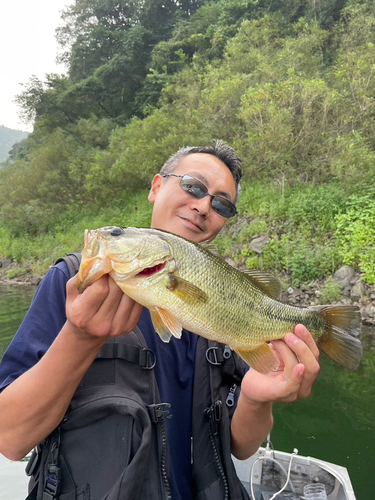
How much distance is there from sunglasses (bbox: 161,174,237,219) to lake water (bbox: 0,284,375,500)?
135 inches

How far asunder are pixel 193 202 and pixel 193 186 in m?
0.12

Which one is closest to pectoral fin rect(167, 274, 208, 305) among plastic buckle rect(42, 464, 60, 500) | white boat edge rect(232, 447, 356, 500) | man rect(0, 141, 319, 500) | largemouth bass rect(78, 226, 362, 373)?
largemouth bass rect(78, 226, 362, 373)

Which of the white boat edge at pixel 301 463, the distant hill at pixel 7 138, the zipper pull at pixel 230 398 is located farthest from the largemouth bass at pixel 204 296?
the distant hill at pixel 7 138

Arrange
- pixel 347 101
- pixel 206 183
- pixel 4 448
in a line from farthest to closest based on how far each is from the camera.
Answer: pixel 347 101
pixel 206 183
pixel 4 448

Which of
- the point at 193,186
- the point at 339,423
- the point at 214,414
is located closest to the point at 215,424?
the point at 214,414

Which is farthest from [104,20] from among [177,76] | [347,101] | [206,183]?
[206,183]

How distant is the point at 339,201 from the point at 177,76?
710 inches

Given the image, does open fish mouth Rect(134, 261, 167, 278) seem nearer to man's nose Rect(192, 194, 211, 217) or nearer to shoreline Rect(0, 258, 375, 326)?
man's nose Rect(192, 194, 211, 217)

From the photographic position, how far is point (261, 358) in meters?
1.82

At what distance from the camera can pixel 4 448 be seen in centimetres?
141

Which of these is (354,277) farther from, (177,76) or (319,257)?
(177,76)

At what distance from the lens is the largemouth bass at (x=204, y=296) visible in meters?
1.46

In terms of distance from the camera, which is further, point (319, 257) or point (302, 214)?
point (302, 214)

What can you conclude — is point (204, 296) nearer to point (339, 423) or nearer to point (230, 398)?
point (230, 398)
